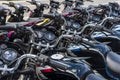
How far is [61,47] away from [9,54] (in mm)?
1558

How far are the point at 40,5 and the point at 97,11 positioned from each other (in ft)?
6.76

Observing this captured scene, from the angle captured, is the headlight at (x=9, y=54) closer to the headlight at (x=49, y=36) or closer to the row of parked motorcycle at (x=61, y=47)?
the row of parked motorcycle at (x=61, y=47)

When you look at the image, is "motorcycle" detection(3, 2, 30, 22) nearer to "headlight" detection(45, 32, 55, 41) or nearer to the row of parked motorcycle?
the row of parked motorcycle

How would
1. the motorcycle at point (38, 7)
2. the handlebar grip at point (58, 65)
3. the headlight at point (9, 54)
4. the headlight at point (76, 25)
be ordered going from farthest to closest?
the motorcycle at point (38, 7)
the headlight at point (76, 25)
the headlight at point (9, 54)
the handlebar grip at point (58, 65)

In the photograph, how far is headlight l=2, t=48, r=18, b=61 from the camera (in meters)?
6.57

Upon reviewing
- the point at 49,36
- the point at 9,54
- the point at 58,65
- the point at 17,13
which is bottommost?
the point at 49,36

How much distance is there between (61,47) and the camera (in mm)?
5586

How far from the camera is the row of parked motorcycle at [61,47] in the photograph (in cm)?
427

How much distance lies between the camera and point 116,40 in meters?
7.70

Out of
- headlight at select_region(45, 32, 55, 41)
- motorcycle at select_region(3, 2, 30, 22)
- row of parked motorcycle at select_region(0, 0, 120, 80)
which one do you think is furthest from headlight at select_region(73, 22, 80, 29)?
motorcycle at select_region(3, 2, 30, 22)

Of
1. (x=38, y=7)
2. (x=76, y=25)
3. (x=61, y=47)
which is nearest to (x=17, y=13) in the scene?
(x=38, y=7)

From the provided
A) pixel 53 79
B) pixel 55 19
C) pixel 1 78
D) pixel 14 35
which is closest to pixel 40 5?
pixel 55 19

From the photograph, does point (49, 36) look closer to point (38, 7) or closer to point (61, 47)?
point (38, 7)

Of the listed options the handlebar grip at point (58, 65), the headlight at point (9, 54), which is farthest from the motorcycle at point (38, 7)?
the handlebar grip at point (58, 65)
